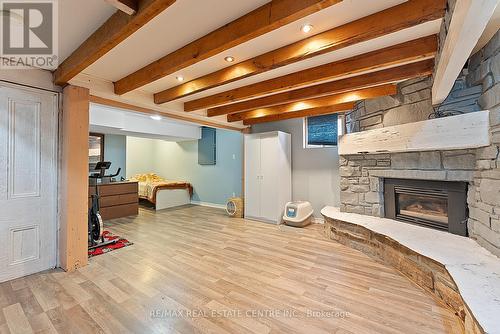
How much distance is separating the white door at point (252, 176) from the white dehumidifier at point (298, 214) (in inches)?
28.4

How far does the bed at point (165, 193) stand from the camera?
5934 millimetres

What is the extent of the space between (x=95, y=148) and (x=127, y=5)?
6157 mm

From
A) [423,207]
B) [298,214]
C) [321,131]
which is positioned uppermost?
[321,131]

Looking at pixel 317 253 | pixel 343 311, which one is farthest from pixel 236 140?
pixel 343 311

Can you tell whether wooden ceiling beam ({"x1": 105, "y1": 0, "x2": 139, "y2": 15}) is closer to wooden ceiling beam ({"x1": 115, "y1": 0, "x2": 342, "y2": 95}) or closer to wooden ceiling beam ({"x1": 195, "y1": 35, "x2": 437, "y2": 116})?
wooden ceiling beam ({"x1": 115, "y1": 0, "x2": 342, "y2": 95})

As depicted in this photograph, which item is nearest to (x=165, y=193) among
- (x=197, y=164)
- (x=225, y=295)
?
(x=197, y=164)

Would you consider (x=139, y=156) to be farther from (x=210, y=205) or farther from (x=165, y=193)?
(x=210, y=205)

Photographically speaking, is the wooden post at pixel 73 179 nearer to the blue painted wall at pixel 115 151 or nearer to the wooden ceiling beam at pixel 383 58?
the wooden ceiling beam at pixel 383 58

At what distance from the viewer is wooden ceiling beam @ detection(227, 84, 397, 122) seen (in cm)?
296

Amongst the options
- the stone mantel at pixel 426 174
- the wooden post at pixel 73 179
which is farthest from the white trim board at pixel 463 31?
the wooden post at pixel 73 179

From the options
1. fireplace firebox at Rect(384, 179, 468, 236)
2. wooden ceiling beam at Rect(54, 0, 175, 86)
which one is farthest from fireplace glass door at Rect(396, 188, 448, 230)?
wooden ceiling beam at Rect(54, 0, 175, 86)

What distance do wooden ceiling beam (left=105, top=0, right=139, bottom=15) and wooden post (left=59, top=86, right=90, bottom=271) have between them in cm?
178

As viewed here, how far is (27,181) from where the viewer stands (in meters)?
2.39

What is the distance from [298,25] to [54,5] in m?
1.71
